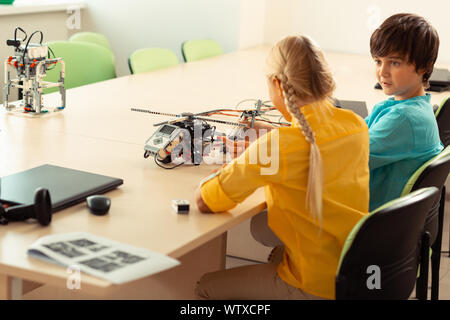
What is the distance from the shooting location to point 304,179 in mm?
1622

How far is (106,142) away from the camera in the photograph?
7.28 feet

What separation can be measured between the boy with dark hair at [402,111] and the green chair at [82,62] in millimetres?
1948

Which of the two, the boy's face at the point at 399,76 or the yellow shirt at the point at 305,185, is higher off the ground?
the boy's face at the point at 399,76

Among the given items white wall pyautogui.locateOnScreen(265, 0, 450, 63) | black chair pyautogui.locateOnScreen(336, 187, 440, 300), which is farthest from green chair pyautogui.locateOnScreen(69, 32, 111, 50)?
black chair pyautogui.locateOnScreen(336, 187, 440, 300)

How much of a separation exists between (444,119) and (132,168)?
4.66 ft

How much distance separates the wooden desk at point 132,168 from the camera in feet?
4.62

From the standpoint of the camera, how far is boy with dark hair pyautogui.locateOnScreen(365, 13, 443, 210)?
1994 millimetres

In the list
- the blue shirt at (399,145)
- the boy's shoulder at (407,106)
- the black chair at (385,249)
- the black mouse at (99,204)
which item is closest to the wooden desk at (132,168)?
the black mouse at (99,204)

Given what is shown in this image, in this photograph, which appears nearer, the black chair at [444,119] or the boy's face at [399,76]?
the boy's face at [399,76]

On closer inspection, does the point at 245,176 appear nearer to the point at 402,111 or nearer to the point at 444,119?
the point at 402,111

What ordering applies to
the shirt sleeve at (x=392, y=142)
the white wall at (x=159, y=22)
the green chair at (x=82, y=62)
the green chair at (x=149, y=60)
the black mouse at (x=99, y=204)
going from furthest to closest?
the white wall at (x=159, y=22) → the green chair at (x=149, y=60) → the green chair at (x=82, y=62) → the shirt sleeve at (x=392, y=142) → the black mouse at (x=99, y=204)

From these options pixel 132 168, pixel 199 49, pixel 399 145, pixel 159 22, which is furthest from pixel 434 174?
pixel 159 22

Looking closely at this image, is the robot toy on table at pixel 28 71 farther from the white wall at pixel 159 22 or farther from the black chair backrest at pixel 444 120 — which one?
the white wall at pixel 159 22

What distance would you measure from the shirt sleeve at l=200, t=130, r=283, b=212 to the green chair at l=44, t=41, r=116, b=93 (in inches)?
81.2
